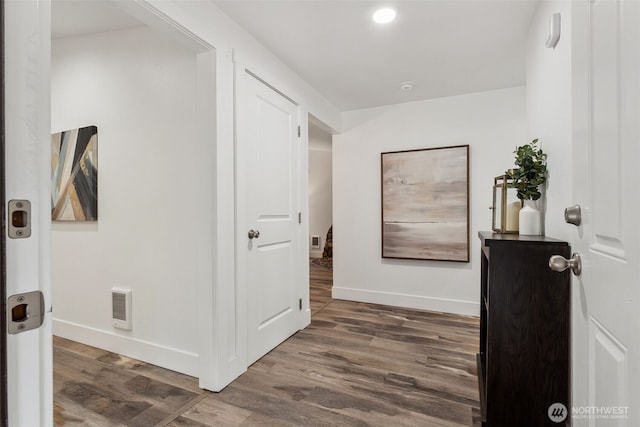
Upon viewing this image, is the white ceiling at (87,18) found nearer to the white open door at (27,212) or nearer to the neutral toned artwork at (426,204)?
the white open door at (27,212)

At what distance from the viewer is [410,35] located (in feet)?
7.24

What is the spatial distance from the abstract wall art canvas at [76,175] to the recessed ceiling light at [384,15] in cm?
218

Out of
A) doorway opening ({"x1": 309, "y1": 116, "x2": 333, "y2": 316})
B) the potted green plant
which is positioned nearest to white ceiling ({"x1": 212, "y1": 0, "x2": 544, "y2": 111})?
the potted green plant

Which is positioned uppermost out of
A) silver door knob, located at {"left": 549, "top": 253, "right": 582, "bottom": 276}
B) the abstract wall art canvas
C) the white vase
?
the abstract wall art canvas

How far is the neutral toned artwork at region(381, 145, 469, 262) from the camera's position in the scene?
10.7 feet

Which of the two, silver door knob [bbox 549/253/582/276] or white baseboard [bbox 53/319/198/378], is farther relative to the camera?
white baseboard [bbox 53/319/198/378]

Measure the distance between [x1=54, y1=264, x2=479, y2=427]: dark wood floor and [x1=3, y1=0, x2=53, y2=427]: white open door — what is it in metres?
1.39

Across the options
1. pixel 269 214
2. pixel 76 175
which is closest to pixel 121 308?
pixel 76 175

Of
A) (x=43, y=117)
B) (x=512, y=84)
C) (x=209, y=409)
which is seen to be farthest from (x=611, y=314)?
(x=512, y=84)

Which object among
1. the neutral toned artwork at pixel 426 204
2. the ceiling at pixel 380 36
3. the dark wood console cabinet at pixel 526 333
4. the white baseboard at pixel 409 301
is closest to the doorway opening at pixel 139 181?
the ceiling at pixel 380 36

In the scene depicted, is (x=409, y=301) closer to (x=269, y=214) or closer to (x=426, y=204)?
(x=426, y=204)

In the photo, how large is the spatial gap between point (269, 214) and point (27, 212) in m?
1.98

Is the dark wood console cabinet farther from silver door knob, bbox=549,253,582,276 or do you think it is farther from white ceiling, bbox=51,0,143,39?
A: white ceiling, bbox=51,0,143,39

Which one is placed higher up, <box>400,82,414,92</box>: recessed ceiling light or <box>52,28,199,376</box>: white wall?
<box>400,82,414,92</box>: recessed ceiling light
